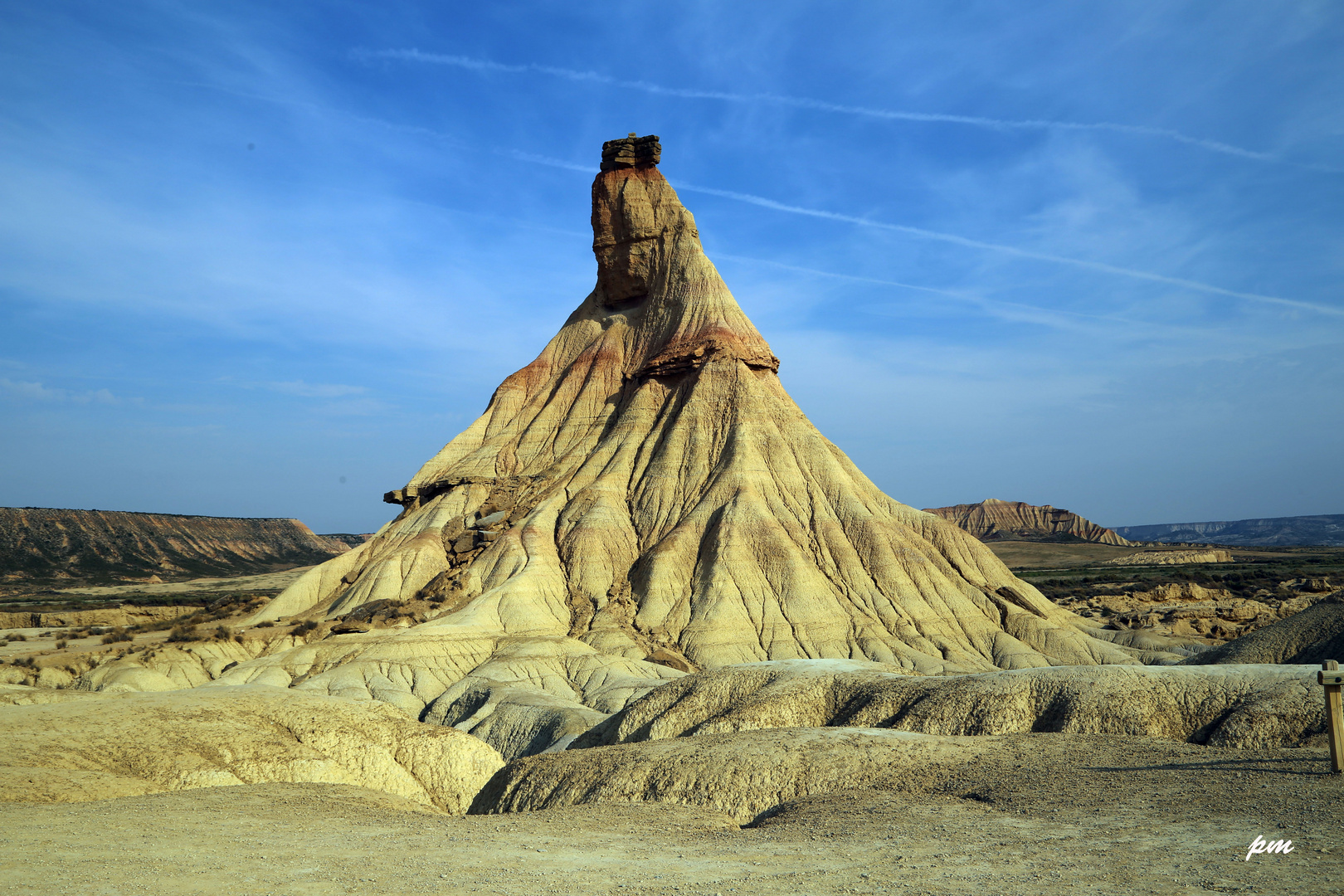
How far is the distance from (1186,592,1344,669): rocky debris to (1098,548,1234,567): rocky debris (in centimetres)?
11196

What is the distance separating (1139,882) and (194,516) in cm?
17326

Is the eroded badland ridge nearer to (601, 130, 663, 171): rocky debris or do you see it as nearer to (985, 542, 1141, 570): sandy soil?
(601, 130, 663, 171): rocky debris

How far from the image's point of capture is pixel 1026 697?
19688 millimetres

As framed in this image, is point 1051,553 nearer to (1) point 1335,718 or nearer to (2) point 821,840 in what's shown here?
(1) point 1335,718

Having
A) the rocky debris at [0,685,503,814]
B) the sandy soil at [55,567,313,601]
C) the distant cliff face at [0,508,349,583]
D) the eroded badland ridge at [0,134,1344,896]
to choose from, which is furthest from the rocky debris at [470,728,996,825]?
the distant cliff face at [0,508,349,583]

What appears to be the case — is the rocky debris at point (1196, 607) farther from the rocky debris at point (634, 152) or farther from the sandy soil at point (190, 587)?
the sandy soil at point (190, 587)

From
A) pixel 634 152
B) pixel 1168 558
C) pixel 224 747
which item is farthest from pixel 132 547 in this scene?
pixel 1168 558

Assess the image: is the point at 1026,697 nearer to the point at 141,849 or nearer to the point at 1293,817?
the point at 1293,817

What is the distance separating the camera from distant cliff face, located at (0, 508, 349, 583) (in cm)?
12000

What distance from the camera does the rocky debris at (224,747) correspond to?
1881 cm

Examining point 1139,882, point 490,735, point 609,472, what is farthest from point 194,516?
point 1139,882

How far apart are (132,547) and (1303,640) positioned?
146 m

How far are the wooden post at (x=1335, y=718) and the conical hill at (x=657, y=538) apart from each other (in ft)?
98.4

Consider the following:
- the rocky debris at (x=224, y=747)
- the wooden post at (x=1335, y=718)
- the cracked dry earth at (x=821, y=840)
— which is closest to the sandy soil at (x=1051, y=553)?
the rocky debris at (x=224, y=747)
